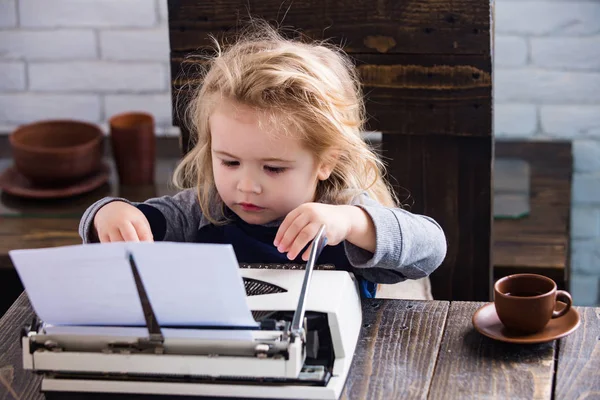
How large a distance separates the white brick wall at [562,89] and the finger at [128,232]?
1378 millimetres

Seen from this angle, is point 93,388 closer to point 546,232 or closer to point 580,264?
point 546,232

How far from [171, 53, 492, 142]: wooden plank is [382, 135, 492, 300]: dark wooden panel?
4cm

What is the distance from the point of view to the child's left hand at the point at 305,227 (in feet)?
3.98

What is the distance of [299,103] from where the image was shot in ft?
4.53

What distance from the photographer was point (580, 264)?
2592 millimetres

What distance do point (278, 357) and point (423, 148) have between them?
85cm

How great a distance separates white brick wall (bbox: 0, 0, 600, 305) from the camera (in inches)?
96.5

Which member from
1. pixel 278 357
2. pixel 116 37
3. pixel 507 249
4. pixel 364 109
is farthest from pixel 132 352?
pixel 116 37

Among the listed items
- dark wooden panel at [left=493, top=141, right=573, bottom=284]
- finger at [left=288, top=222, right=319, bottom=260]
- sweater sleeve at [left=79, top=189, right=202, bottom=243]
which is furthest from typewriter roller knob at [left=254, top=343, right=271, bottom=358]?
dark wooden panel at [left=493, top=141, right=573, bottom=284]

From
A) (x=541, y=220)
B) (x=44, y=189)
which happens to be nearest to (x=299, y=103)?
(x=541, y=220)

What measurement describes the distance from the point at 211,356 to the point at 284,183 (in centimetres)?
39

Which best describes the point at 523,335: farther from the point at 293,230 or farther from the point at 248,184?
the point at 248,184

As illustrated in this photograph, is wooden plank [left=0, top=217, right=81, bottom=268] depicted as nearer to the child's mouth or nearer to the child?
the child

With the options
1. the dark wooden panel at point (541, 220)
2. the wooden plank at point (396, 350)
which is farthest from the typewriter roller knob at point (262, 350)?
the dark wooden panel at point (541, 220)
